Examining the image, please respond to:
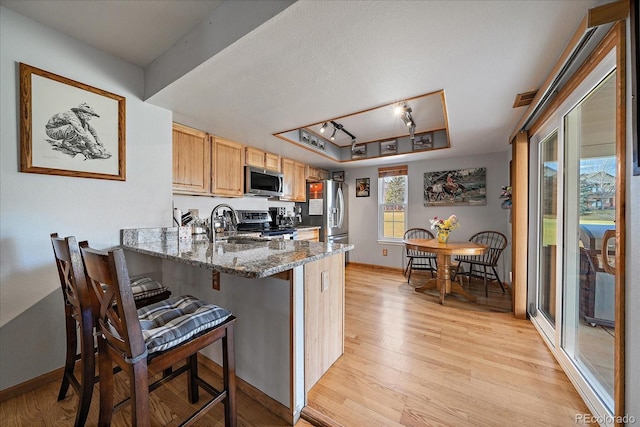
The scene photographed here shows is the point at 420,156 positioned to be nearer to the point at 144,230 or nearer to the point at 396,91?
the point at 396,91

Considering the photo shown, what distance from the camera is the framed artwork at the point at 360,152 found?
13.3 ft

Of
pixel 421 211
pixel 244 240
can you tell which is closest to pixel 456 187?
pixel 421 211

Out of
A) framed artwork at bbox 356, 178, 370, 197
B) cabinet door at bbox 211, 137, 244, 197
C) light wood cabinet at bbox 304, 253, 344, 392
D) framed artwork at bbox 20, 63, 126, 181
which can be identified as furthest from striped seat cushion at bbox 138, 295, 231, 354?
framed artwork at bbox 356, 178, 370, 197

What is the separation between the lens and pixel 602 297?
4.72 feet

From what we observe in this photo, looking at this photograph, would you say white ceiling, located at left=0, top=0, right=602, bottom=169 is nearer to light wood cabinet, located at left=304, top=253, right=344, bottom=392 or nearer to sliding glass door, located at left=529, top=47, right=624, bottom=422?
sliding glass door, located at left=529, top=47, right=624, bottom=422

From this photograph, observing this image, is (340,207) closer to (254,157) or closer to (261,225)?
(261,225)

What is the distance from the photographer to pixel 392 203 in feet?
15.2

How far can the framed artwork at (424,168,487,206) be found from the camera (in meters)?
3.78

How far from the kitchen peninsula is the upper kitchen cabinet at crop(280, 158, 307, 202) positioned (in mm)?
2475

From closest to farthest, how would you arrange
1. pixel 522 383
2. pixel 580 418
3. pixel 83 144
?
pixel 580 418, pixel 522 383, pixel 83 144

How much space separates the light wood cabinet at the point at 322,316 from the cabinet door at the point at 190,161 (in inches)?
75.0

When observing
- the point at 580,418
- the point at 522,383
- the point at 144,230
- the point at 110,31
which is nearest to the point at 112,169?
the point at 144,230

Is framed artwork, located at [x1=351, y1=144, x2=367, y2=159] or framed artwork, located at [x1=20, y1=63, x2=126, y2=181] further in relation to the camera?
framed artwork, located at [x1=351, y1=144, x2=367, y2=159]

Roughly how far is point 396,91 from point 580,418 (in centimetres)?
233
